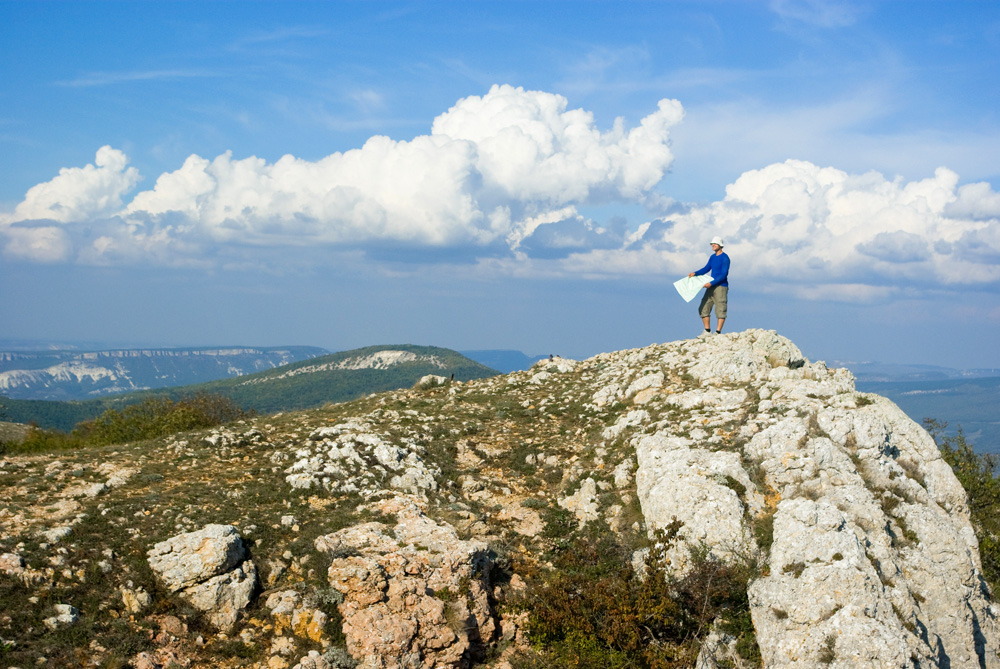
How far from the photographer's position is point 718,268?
2641cm

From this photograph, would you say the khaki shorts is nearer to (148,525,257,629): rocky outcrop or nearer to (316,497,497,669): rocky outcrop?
(316,497,497,669): rocky outcrop

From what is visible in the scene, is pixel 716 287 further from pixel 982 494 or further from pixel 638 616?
pixel 638 616

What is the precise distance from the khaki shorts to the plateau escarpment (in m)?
5.89

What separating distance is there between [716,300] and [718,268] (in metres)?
1.81

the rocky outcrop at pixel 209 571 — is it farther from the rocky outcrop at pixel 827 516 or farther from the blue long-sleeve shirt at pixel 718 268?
the blue long-sleeve shirt at pixel 718 268

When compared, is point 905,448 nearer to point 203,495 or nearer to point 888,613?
point 888,613

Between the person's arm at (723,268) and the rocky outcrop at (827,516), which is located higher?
the person's arm at (723,268)

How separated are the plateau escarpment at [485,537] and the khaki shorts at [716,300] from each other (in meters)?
5.89

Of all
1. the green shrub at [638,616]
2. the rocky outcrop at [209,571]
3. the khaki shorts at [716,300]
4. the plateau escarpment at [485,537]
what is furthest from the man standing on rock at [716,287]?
the rocky outcrop at [209,571]

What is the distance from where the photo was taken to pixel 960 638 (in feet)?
47.1

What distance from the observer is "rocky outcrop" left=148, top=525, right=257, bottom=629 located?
522 inches

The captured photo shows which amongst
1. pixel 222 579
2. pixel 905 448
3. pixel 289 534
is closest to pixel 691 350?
pixel 905 448

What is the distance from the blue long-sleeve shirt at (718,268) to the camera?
26312 millimetres

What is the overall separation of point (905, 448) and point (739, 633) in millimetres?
9013
